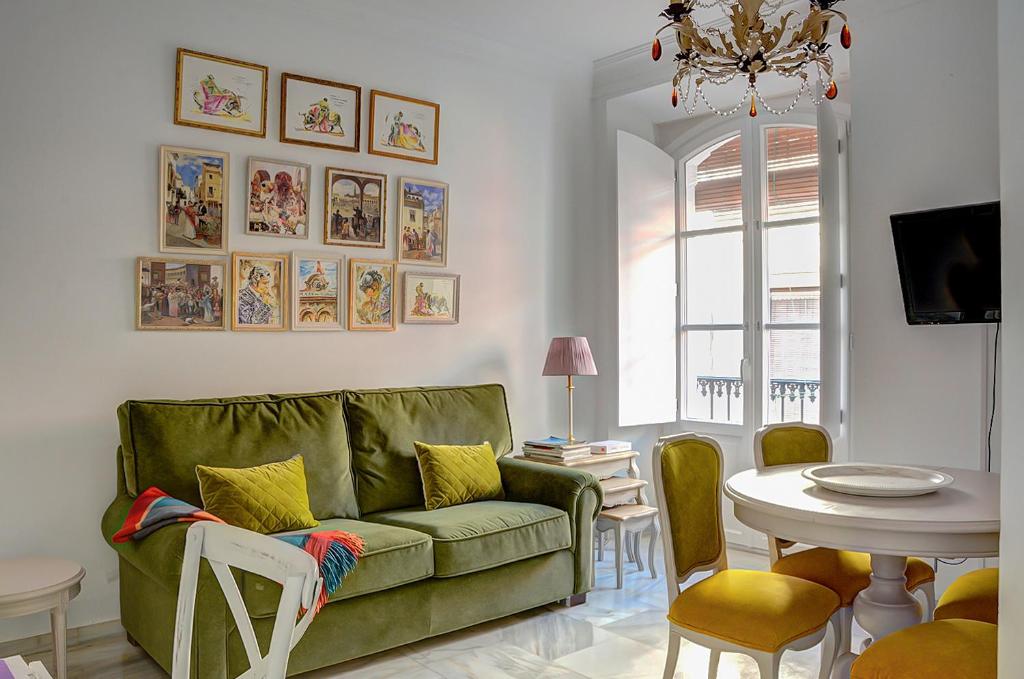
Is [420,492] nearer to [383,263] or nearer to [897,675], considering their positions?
[383,263]

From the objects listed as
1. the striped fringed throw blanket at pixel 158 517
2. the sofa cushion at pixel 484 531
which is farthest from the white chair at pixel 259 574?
the sofa cushion at pixel 484 531

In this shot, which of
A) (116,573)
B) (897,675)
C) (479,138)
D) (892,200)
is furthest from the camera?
(479,138)

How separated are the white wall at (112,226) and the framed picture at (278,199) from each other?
2.1 inches

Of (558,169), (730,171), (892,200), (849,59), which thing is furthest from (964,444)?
(558,169)

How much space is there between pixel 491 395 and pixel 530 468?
55cm

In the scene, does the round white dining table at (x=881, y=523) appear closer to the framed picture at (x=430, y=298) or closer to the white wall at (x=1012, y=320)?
the white wall at (x=1012, y=320)

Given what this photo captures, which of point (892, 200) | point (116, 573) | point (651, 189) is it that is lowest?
point (116, 573)

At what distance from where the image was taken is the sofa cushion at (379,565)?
2.70m

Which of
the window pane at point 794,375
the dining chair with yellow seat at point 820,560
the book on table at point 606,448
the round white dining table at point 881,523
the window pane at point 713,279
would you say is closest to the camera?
the round white dining table at point 881,523

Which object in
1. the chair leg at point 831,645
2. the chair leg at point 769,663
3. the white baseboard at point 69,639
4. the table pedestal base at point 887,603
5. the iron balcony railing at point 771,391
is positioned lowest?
the white baseboard at point 69,639

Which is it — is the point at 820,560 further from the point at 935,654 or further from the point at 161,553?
the point at 161,553

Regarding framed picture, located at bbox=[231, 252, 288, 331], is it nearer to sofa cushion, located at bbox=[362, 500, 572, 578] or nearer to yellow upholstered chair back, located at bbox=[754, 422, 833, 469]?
sofa cushion, located at bbox=[362, 500, 572, 578]

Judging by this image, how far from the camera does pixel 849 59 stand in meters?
3.92

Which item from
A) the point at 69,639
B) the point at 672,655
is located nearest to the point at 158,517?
the point at 69,639
